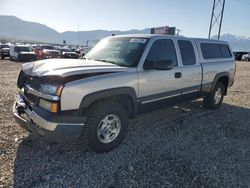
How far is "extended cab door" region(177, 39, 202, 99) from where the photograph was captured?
202 inches

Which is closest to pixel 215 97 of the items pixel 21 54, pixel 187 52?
pixel 187 52

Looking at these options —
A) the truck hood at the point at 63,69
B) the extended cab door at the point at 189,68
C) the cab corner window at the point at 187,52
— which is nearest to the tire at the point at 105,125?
the truck hood at the point at 63,69

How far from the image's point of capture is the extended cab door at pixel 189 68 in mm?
5125

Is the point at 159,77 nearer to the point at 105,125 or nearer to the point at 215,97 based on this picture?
the point at 105,125

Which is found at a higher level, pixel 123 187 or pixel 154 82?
pixel 154 82

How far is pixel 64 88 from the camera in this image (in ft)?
10.6

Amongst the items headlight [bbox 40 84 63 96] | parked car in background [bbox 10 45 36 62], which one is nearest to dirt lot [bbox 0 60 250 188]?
headlight [bbox 40 84 63 96]

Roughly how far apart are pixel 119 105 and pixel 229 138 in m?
2.43

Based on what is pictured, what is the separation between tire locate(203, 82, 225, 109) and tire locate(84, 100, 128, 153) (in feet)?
11.0

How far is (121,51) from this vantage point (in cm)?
451

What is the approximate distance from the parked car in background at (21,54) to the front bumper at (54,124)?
20.3 metres

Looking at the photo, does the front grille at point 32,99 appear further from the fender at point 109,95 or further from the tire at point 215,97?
the tire at point 215,97

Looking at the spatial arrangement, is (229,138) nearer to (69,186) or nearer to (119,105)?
(119,105)

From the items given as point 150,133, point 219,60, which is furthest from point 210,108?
point 150,133
